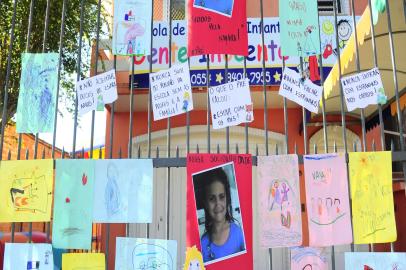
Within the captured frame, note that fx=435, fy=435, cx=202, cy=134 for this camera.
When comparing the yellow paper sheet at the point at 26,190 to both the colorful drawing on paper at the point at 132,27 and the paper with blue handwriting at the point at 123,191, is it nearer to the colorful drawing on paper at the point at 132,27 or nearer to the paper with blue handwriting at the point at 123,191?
the paper with blue handwriting at the point at 123,191

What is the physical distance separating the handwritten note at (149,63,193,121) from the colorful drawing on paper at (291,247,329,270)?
1.29 m

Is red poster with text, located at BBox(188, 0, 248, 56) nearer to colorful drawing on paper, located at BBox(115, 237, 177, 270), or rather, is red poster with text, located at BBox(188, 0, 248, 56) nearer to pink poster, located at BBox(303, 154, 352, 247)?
pink poster, located at BBox(303, 154, 352, 247)

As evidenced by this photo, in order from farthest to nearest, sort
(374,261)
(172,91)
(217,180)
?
(172,91) → (217,180) → (374,261)

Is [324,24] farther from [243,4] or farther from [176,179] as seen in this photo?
[243,4]

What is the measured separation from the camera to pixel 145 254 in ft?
10.1

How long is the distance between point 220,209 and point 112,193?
785 millimetres

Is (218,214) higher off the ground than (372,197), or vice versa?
(372,197)

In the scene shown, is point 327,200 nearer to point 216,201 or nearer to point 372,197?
point 372,197

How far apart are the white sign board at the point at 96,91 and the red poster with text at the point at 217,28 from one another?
64 centimetres

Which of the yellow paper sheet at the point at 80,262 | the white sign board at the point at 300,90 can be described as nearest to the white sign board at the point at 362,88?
the white sign board at the point at 300,90

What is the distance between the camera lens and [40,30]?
663cm

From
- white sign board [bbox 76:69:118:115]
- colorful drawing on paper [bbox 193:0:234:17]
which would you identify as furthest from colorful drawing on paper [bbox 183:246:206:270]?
colorful drawing on paper [bbox 193:0:234:17]

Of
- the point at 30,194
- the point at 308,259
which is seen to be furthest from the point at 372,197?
the point at 30,194

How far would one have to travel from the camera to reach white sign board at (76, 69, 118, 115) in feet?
10.6
